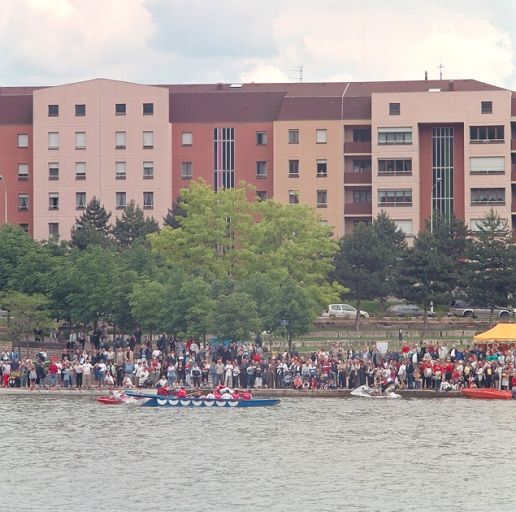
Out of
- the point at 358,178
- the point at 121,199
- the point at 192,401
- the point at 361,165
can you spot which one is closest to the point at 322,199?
the point at 358,178

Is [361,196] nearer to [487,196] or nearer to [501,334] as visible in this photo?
[487,196]

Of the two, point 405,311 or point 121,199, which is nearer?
point 405,311

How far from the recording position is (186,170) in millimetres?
170125

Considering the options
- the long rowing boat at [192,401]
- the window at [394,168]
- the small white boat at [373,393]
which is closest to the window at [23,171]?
the window at [394,168]

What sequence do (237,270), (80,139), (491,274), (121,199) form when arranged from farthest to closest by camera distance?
1. (121,199)
2. (80,139)
3. (491,274)
4. (237,270)

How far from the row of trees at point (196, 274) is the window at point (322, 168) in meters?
25.5

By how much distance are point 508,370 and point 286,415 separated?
1294cm

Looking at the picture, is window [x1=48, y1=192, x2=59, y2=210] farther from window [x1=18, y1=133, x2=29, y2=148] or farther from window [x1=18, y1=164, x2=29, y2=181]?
window [x1=18, y1=133, x2=29, y2=148]

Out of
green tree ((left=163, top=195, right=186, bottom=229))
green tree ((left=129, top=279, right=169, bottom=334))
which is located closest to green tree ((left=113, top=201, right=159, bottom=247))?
green tree ((left=163, top=195, right=186, bottom=229))

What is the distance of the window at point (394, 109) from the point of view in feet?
529

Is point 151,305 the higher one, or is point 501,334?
point 151,305

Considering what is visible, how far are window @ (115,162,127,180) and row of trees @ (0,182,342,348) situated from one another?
54.4ft

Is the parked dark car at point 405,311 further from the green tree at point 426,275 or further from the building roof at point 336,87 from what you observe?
the building roof at point 336,87

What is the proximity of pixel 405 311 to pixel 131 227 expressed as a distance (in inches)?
1225
